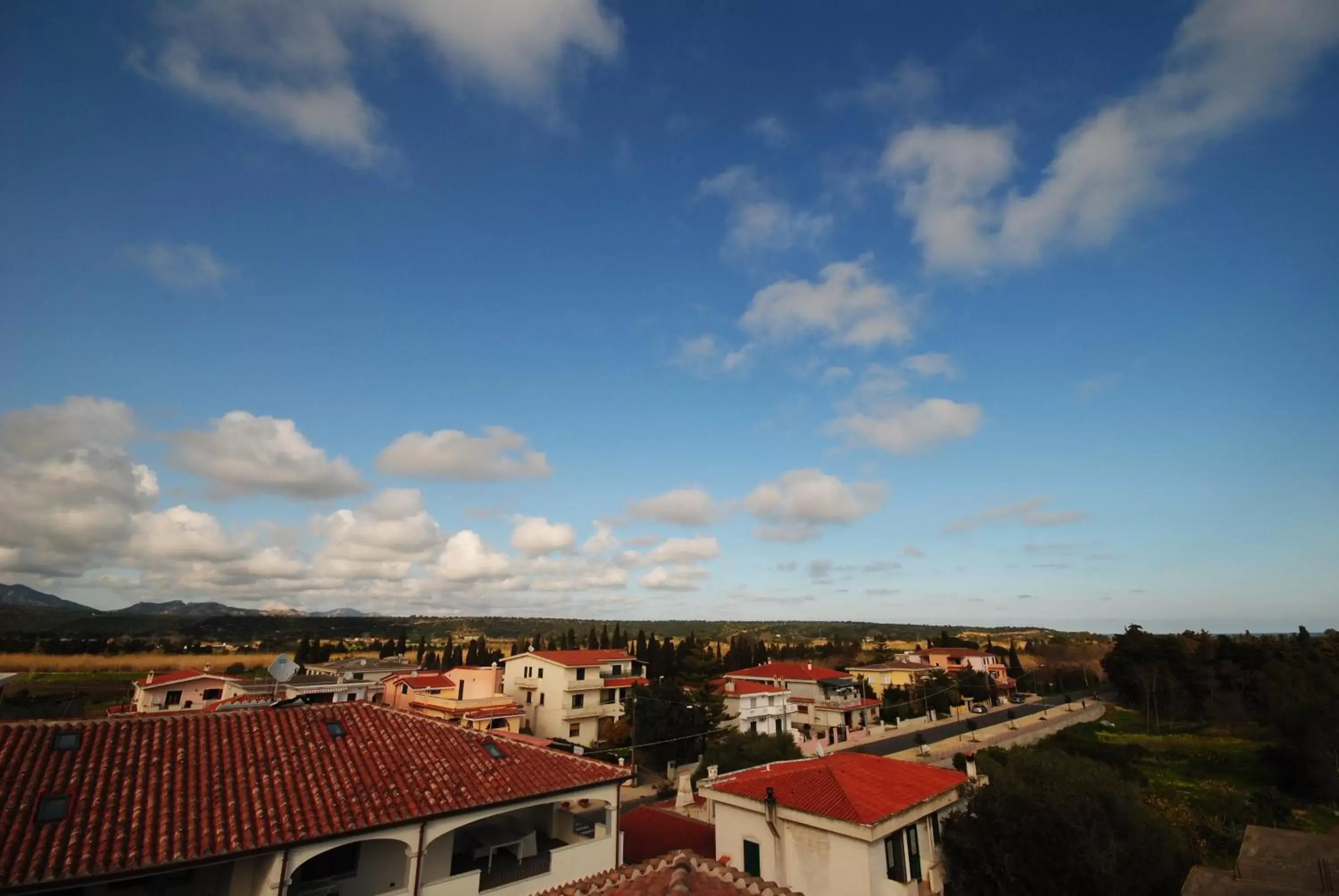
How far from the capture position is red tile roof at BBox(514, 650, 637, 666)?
48.1m

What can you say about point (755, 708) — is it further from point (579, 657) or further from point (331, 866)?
point (331, 866)

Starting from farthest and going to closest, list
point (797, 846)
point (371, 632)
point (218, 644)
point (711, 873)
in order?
point (371, 632), point (218, 644), point (797, 846), point (711, 873)

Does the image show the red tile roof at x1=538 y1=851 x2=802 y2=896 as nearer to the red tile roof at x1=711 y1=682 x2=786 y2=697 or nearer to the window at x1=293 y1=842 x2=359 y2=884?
the window at x1=293 y1=842 x2=359 y2=884

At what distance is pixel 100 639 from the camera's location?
318ft

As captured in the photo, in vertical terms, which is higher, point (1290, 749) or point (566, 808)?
Result: point (566, 808)

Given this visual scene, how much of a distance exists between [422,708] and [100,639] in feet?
297

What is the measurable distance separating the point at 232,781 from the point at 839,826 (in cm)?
1430

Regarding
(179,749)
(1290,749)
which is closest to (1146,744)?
(1290,749)

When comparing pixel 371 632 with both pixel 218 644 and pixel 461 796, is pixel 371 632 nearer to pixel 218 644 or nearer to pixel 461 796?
pixel 218 644

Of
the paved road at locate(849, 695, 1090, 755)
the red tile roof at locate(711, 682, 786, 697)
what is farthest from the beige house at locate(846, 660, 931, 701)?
the red tile roof at locate(711, 682, 786, 697)

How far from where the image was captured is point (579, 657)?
49.3m

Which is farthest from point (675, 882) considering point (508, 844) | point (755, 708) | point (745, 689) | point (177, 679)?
point (177, 679)

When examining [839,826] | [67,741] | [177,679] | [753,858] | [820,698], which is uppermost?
[67,741]

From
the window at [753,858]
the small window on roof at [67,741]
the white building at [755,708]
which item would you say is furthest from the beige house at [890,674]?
the small window on roof at [67,741]
